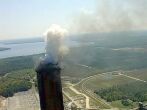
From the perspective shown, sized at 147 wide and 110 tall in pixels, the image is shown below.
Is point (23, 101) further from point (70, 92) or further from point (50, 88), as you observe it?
point (50, 88)

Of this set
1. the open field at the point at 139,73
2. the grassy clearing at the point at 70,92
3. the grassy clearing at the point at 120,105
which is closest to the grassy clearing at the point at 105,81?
the open field at the point at 139,73

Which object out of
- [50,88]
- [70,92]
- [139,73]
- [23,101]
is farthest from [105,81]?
[50,88]

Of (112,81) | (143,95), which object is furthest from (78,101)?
(112,81)

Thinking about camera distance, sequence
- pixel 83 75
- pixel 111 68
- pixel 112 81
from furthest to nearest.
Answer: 1. pixel 111 68
2. pixel 83 75
3. pixel 112 81

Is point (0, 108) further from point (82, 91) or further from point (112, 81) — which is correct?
point (112, 81)

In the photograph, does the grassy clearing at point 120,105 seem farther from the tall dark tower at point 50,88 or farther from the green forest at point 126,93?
the tall dark tower at point 50,88

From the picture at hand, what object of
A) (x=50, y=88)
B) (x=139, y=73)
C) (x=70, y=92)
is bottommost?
(x=70, y=92)

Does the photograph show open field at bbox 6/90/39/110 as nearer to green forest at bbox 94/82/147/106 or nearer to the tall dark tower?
green forest at bbox 94/82/147/106

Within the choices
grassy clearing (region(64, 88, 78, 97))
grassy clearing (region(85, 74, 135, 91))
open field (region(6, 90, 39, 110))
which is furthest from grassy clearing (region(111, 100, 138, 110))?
open field (region(6, 90, 39, 110))
